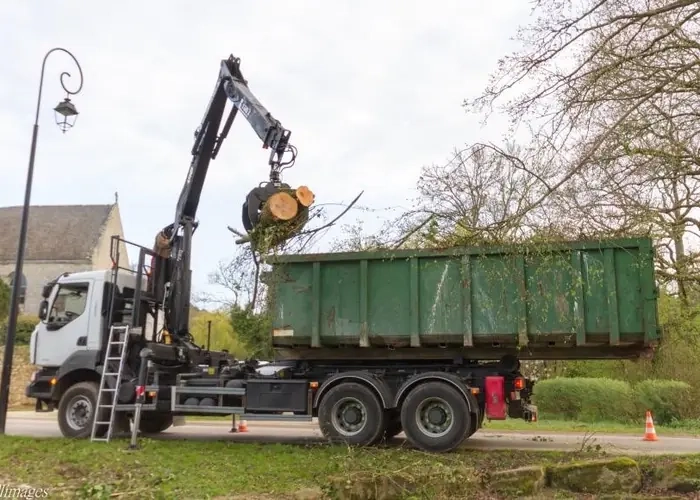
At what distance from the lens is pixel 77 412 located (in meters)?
10.6

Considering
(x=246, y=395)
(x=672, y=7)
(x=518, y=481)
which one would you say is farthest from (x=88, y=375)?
(x=672, y=7)

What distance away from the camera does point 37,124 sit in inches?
466

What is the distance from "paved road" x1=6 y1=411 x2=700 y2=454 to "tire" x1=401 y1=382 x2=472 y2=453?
96 centimetres

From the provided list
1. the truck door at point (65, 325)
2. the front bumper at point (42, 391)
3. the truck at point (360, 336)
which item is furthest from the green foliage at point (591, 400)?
the front bumper at point (42, 391)

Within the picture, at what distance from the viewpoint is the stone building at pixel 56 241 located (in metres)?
38.7

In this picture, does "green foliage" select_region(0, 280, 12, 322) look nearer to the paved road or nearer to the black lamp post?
the paved road

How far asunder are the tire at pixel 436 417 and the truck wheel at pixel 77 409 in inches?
194

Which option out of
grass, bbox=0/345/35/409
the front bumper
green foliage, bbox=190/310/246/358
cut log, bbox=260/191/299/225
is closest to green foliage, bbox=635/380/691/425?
cut log, bbox=260/191/299/225

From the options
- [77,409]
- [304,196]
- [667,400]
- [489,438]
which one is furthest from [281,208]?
[667,400]

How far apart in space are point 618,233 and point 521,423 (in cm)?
816

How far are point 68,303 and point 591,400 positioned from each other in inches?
490

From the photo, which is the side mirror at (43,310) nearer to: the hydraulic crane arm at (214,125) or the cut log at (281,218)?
the hydraulic crane arm at (214,125)

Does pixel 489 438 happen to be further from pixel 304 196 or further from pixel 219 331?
pixel 219 331

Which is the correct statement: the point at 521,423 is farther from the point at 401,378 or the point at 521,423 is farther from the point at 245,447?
the point at 245,447
